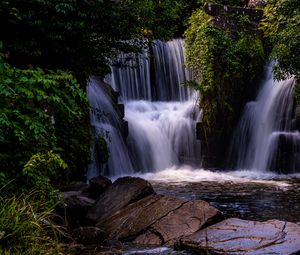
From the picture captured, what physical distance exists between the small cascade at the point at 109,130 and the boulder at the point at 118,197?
14.9ft

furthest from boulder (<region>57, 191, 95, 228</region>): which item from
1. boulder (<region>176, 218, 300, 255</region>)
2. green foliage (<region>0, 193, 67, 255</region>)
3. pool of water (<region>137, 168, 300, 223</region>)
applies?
green foliage (<region>0, 193, 67, 255</region>)

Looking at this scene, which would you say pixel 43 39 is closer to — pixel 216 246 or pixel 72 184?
pixel 72 184

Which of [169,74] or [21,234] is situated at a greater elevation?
[169,74]

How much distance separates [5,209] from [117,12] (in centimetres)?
441

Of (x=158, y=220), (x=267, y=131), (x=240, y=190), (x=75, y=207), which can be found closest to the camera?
(x=158, y=220)

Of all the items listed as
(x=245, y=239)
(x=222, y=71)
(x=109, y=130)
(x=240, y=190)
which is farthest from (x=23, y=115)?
(x=222, y=71)

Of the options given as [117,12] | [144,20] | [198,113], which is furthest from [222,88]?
[117,12]

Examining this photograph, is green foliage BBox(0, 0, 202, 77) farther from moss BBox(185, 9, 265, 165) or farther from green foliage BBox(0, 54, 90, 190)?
moss BBox(185, 9, 265, 165)

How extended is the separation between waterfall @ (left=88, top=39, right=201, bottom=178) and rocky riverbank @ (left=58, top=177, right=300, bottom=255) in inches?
192

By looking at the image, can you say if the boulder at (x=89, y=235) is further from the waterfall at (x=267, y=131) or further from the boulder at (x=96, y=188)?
the waterfall at (x=267, y=131)

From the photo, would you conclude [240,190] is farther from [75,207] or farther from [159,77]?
[159,77]

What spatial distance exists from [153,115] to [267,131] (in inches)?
161

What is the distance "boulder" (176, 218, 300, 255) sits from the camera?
612cm

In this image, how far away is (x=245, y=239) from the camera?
649 cm
